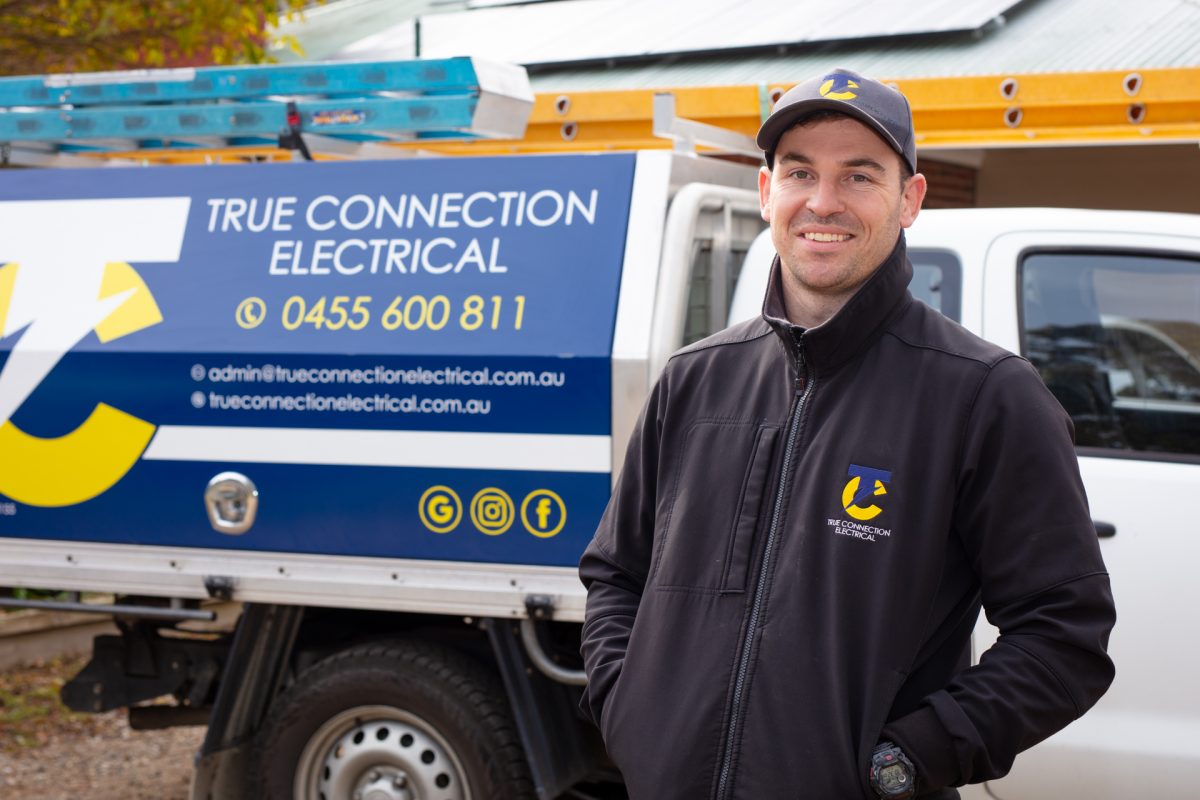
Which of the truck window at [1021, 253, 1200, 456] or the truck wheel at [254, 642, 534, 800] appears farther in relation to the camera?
the truck wheel at [254, 642, 534, 800]

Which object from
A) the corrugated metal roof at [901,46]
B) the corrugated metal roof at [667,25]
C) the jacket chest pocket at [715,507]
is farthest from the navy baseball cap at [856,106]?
the corrugated metal roof at [667,25]

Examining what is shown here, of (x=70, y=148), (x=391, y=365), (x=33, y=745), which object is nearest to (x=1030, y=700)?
(x=391, y=365)

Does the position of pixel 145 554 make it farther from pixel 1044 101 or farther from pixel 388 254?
pixel 1044 101

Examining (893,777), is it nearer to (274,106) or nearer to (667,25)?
(274,106)

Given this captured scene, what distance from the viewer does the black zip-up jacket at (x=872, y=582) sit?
6.60ft

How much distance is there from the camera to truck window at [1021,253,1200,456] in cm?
381

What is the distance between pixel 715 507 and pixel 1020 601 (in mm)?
462

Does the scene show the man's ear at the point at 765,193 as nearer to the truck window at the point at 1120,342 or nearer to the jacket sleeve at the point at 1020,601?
the jacket sleeve at the point at 1020,601

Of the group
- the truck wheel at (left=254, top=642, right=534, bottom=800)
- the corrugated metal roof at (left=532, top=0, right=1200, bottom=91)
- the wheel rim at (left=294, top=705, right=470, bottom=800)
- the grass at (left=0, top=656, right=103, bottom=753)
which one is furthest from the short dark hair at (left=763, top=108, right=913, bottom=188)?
the grass at (left=0, top=656, right=103, bottom=753)

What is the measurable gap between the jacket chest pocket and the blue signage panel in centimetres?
164

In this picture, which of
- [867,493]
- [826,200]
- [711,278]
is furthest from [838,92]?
[711,278]

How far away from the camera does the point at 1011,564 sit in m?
2.04

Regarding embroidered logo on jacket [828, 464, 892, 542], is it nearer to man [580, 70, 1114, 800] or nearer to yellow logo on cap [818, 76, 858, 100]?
man [580, 70, 1114, 800]

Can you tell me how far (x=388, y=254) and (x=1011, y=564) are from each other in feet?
8.56
